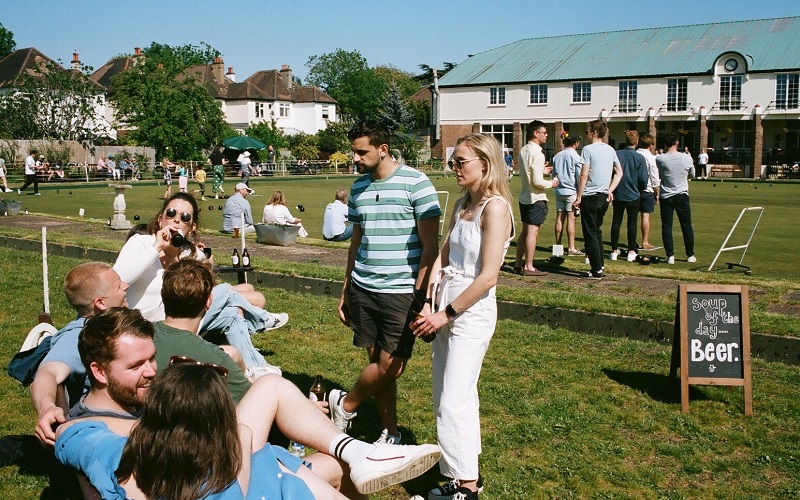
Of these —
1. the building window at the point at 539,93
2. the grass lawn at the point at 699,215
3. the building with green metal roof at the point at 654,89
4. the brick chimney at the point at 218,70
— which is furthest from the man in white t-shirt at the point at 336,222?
the brick chimney at the point at 218,70

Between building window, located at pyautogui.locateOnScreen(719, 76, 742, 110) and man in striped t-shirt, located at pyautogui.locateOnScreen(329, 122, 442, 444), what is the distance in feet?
186

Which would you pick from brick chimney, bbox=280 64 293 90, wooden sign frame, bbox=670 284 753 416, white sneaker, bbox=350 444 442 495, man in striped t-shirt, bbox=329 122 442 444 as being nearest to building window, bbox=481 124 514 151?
brick chimney, bbox=280 64 293 90

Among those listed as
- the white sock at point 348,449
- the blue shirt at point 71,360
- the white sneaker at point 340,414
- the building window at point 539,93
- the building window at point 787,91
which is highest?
the building window at point 539,93

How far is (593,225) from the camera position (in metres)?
9.96

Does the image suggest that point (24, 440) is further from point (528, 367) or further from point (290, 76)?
point (290, 76)

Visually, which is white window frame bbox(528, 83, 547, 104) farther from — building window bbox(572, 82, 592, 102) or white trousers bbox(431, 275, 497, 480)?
white trousers bbox(431, 275, 497, 480)

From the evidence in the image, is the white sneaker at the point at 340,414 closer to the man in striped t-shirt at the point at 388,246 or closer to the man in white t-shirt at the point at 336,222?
the man in striped t-shirt at the point at 388,246

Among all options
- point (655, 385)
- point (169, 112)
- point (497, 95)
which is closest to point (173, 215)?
point (655, 385)

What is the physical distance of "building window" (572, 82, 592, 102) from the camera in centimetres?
6094

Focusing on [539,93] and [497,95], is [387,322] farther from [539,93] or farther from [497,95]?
[497,95]

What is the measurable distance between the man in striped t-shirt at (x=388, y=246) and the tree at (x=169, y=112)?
5471cm

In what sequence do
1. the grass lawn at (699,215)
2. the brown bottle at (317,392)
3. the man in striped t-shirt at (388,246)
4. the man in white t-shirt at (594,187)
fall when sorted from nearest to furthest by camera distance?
the man in striped t-shirt at (388,246) < the brown bottle at (317,392) < the man in white t-shirt at (594,187) < the grass lawn at (699,215)

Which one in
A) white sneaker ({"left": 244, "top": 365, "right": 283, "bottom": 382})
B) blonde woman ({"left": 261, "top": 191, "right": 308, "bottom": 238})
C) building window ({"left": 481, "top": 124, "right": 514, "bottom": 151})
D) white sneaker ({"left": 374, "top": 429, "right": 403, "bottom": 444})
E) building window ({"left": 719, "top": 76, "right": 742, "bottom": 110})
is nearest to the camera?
white sneaker ({"left": 374, "top": 429, "right": 403, "bottom": 444})

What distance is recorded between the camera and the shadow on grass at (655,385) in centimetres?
584
